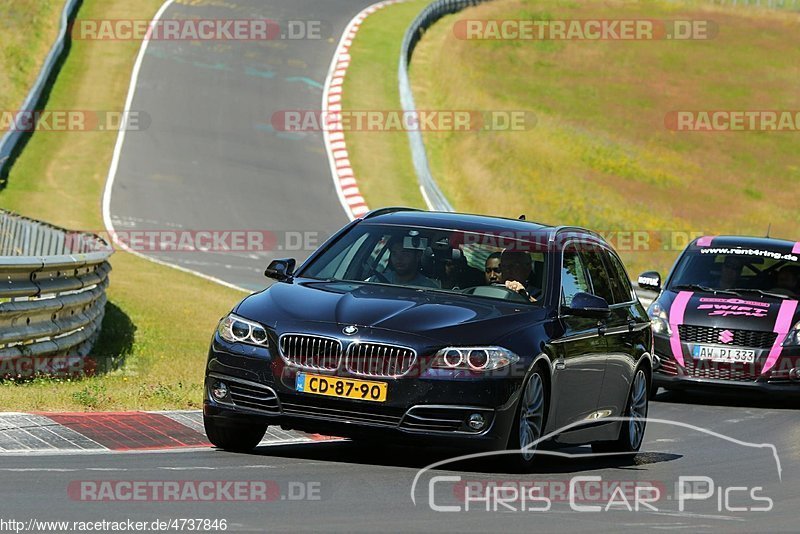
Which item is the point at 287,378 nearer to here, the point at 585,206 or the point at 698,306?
the point at 698,306

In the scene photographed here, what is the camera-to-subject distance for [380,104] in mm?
39656

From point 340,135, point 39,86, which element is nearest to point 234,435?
point 39,86

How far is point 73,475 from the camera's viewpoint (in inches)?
310

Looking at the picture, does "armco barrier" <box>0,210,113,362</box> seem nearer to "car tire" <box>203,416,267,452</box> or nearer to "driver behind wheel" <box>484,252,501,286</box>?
"car tire" <box>203,416,267,452</box>

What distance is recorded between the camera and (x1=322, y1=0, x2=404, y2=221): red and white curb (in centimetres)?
3253

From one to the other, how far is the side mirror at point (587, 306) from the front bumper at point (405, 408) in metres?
0.99

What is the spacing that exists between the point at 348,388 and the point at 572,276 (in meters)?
2.26

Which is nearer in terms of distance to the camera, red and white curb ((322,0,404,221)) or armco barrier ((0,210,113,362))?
armco barrier ((0,210,113,362))

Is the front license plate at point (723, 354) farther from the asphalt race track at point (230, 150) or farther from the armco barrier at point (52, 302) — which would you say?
the asphalt race track at point (230, 150)

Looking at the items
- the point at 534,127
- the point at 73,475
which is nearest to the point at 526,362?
the point at 73,475

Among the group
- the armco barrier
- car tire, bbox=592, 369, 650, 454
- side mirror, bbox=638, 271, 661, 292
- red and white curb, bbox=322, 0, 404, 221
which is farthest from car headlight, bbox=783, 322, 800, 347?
red and white curb, bbox=322, 0, 404, 221

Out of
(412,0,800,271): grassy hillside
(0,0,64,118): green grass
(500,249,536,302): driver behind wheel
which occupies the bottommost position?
(412,0,800,271): grassy hillside

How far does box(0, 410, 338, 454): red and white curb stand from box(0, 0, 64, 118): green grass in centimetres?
2647

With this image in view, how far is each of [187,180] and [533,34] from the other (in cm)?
2993
